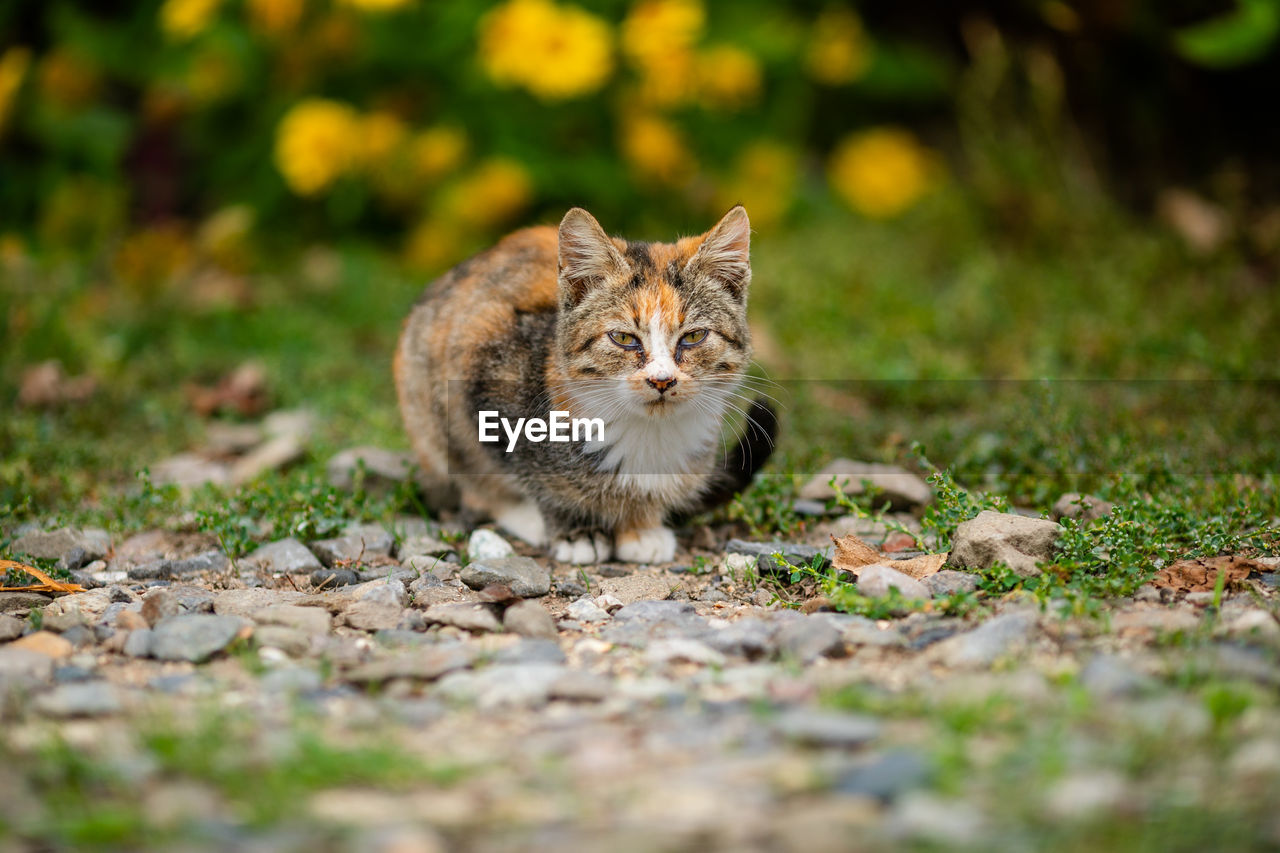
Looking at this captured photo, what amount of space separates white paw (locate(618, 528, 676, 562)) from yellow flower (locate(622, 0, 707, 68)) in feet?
12.6

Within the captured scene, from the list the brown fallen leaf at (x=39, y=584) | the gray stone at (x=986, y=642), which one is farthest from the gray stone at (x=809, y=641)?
the brown fallen leaf at (x=39, y=584)

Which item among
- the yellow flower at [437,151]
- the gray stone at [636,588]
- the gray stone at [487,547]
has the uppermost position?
the yellow flower at [437,151]

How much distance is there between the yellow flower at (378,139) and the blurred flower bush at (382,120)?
0.04ft

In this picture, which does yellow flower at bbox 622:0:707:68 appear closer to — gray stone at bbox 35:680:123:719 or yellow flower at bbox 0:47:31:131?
yellow flower at bbox 0:47:31:131

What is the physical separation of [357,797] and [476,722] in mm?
385

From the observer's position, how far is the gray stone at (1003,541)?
327 cm

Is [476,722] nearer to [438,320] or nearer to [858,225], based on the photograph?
[438,320]

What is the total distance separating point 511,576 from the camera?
3.45m

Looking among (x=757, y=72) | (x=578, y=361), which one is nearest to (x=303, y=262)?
(x=757, y=72)

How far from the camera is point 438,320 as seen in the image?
4363 millimetres

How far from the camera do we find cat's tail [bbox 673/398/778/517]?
3.98m

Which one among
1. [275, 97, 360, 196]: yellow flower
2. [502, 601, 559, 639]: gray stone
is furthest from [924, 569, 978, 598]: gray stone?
[275, 97, 360, 196]: yellow flower

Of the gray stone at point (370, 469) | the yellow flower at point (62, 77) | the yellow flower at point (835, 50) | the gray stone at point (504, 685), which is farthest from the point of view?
the yellow flower at point (835, 50)

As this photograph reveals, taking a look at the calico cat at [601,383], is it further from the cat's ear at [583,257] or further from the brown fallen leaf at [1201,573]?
the brown fallen leaf at [1201,573]
